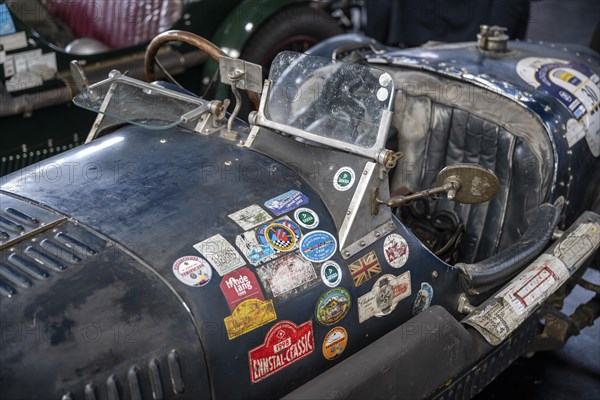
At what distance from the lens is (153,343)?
210 cm

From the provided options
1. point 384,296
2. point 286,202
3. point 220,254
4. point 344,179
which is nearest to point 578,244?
point 384,296

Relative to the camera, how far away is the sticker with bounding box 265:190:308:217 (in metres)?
2.44

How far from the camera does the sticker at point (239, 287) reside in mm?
2213

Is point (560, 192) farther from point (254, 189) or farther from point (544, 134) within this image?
point (254, 189)

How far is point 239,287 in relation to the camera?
7.34 ft

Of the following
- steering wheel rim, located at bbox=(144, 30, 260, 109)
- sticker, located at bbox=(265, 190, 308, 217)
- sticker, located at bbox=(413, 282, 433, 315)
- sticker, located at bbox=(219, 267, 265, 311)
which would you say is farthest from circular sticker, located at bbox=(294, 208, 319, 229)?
steering wheel rim, located at bbox=(144, 30, 260, 109)

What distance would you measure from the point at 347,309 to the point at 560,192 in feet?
3.58

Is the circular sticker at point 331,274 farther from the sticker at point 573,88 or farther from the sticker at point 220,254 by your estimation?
the sticker at point 573,88

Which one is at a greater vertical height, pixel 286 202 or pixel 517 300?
pixel 286 202

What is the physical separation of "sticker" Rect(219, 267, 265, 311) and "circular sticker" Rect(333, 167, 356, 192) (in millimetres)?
396

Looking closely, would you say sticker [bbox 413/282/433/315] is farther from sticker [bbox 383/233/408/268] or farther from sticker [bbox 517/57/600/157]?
sticker [bbox 517/57/600/157]

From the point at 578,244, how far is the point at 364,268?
35.3 inches

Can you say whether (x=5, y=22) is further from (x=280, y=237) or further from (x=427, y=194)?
(x=427, y=194)

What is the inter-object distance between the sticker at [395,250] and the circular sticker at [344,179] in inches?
7.9
